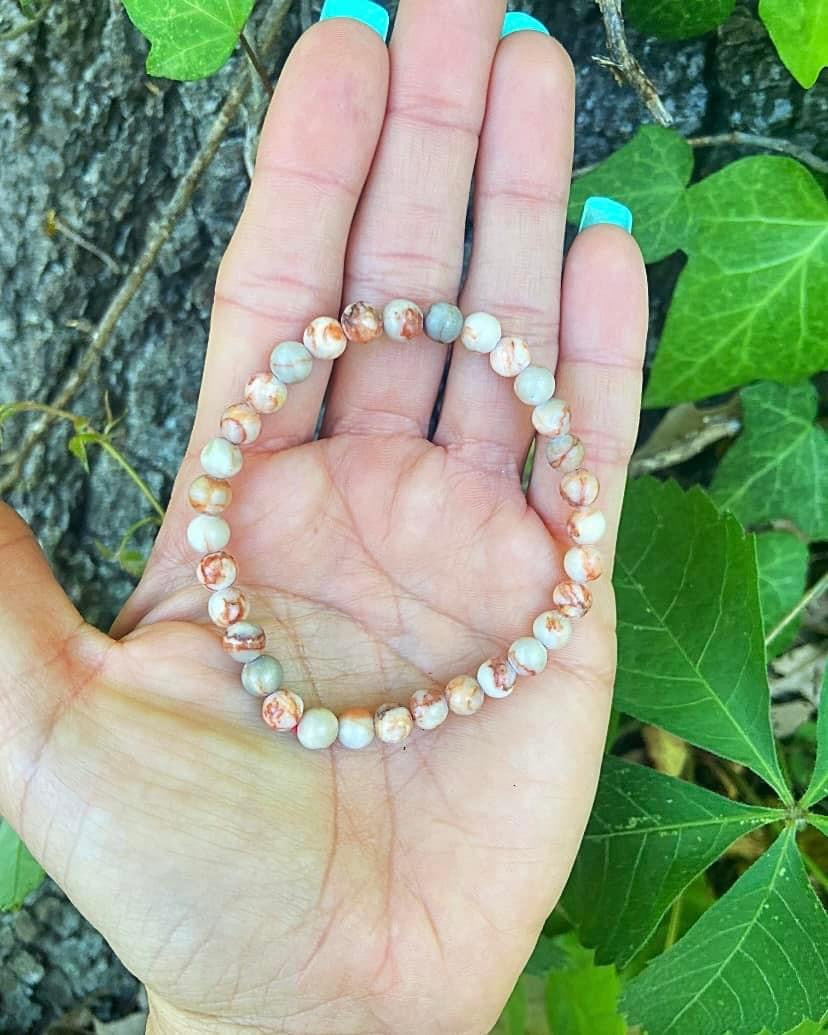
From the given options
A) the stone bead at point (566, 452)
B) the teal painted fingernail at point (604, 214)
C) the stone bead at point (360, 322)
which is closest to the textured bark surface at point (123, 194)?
the teal painted fingernail at point (604, 214)

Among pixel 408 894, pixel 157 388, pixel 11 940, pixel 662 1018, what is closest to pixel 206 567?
pixel 408 894

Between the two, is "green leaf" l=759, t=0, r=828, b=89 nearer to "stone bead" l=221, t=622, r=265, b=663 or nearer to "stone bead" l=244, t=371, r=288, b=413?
"stone bead" l=244, t=371, r=288, b=413

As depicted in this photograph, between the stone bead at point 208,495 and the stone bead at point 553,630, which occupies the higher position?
the stone bead at point 208,495

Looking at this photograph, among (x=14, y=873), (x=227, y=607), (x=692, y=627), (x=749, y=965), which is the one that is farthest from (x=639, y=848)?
(x=14, y=873)

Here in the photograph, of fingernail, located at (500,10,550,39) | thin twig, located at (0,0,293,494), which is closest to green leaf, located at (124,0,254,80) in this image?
thin twig, located at (0,0,293,494)

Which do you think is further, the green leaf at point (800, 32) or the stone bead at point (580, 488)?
the stone bead at point (580, 488)

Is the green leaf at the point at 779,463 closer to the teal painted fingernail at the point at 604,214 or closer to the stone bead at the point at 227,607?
the teal painted fingernail at the point at 604,214
